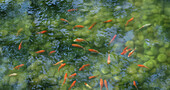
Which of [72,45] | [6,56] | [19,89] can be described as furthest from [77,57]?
[6,56]

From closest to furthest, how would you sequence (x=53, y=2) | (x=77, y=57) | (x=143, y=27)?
(x=77, y=57) < (x=143, y=27) < (x=53, y=2)

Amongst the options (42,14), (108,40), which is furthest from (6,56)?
(108,40)

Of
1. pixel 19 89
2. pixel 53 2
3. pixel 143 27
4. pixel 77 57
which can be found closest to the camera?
pixel 19 89

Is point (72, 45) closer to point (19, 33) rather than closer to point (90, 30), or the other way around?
point (90, 30)

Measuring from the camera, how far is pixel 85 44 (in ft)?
5.83

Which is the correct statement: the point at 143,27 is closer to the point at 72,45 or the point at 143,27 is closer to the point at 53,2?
the point at 72,45

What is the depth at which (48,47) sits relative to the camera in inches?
70.3

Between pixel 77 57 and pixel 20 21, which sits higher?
pixel 20 21

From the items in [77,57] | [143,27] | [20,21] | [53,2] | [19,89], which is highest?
[53,2]

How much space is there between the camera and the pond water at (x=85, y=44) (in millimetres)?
1538

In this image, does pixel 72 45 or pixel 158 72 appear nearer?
pixel 158 72

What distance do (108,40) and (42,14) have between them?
0.98m

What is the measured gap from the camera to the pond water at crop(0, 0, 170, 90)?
1.54 meters

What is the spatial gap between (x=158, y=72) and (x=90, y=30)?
2.88 feet
